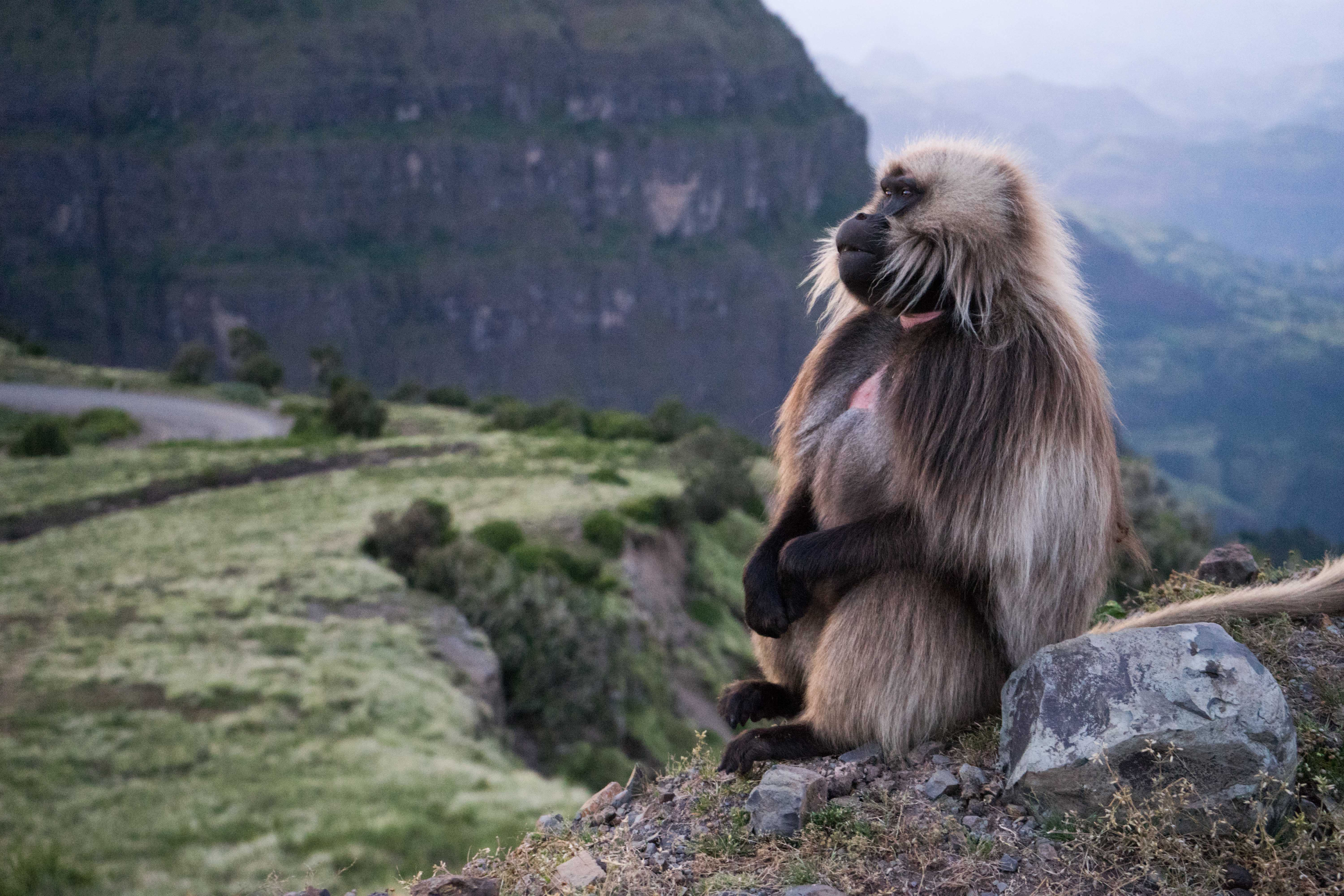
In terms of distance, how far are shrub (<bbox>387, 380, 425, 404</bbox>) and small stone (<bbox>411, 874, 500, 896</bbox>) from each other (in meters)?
64.3

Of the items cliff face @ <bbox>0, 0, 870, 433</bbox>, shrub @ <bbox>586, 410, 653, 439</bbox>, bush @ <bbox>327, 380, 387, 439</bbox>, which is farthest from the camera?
cliff face @ <bbox>0, 0, 870, 433</bbox>

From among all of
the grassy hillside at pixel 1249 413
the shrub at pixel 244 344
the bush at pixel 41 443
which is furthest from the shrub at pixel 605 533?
the grassy hillside at pixel 1249 413

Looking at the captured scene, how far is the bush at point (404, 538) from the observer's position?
23406mm

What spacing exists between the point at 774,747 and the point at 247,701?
41.6 ft

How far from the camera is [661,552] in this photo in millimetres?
32938

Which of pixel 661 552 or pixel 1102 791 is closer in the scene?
pixel 1102 791

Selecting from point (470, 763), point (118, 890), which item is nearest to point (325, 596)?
point (470, 763)

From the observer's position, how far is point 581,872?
140 inches

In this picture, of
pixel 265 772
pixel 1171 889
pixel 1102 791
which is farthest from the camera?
pixel 265 772

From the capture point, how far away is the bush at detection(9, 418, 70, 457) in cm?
3319

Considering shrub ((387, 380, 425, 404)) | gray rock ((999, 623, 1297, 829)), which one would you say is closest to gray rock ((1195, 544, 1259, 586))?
gray rock ((999, 623, 1297, 829))

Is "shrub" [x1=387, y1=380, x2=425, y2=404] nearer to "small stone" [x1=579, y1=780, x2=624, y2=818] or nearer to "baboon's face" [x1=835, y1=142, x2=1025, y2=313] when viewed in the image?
"small stone" [x1=579, y1=780, x2=624, y2=818]

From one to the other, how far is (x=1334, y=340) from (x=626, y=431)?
167m

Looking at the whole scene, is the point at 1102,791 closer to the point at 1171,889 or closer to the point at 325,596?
the point at 1171,889
